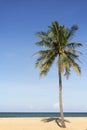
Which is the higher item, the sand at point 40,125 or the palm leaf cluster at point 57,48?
the palm leaf cluster at point 57,48

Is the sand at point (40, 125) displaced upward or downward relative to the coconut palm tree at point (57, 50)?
downward

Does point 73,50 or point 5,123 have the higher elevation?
point 73,50

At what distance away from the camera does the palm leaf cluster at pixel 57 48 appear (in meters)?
45.9

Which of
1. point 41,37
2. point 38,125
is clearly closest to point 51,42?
point 41,37

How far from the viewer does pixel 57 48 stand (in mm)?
46125

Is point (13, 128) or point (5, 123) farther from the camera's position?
point (5, 123)

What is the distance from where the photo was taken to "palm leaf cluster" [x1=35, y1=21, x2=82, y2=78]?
1806 inches

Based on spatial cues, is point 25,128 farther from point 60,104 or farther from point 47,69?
point 47,69

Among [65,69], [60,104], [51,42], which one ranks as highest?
[51,42]

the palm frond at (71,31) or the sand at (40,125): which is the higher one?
the palm frond at (71,31)

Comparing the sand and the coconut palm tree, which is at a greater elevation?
the coconut palm tree

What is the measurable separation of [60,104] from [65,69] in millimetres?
4850

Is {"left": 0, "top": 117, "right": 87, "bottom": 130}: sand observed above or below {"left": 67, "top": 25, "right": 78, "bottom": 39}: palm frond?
below

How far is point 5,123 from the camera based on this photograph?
48.3 metres
